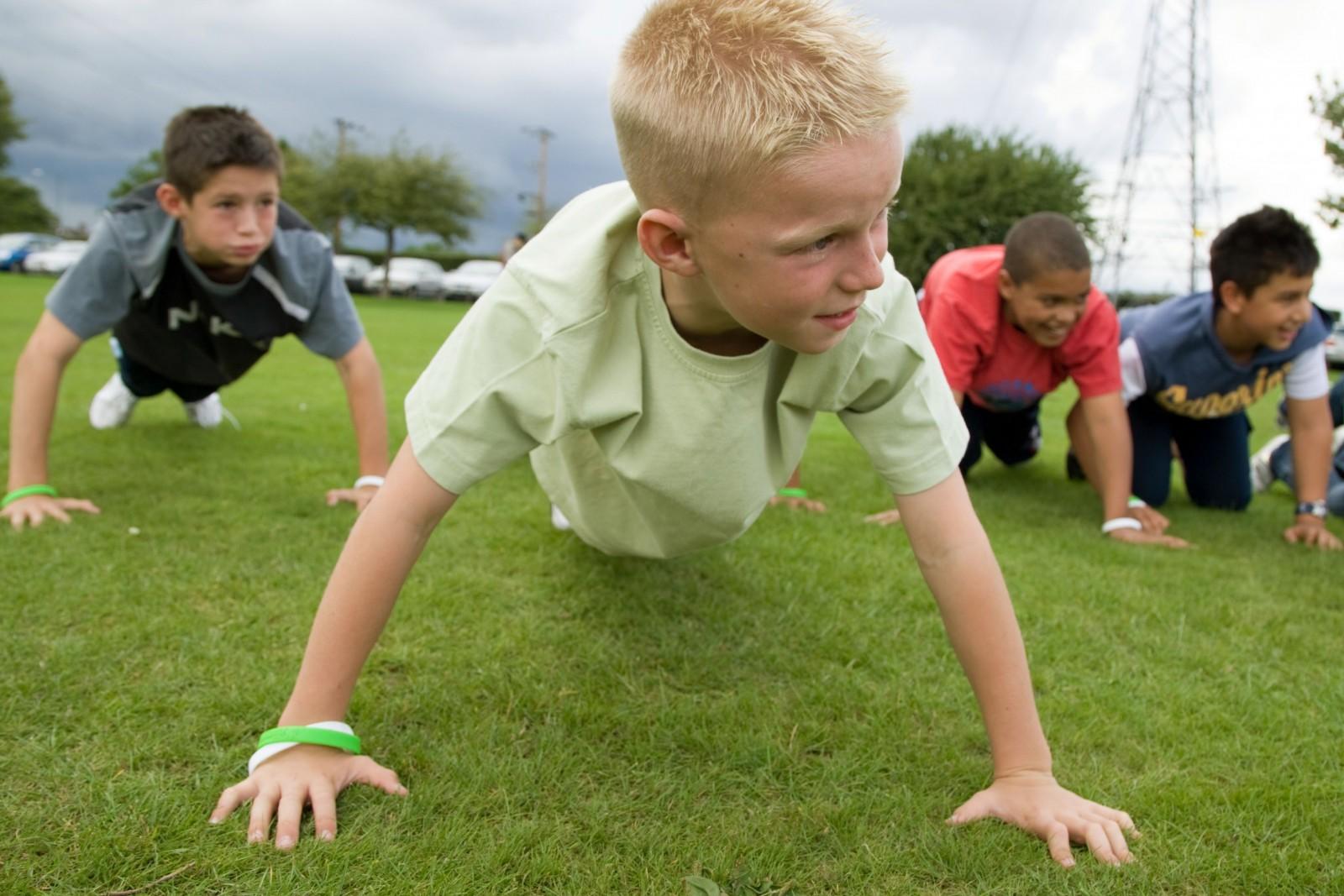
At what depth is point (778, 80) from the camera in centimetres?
167

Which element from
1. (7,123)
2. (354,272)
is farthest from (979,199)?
(7,123)

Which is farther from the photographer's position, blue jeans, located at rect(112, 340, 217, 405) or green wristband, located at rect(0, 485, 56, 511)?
blue jeans, located at rect(112, 340, 217, 405)

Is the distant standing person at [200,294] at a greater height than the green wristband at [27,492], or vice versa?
the distant standing person at [200,294]

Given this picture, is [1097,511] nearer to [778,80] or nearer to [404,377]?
[778,80]

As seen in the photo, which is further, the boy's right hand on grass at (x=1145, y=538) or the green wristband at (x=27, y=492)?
the boy's right hand on grass at (x=1145, y=538)

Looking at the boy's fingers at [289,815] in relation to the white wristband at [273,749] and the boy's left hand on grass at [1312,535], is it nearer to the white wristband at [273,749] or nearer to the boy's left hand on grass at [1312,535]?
the white wristband at [273,749]

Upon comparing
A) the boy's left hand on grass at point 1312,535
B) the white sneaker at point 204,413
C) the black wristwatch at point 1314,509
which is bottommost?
the white sneaker at point 204,413

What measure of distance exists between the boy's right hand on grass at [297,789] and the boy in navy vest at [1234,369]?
4443mm

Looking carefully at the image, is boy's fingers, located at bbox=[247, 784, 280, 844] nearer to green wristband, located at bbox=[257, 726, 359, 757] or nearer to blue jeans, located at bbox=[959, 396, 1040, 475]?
green wristband, located at bbox=[257, 726, 359, 757]

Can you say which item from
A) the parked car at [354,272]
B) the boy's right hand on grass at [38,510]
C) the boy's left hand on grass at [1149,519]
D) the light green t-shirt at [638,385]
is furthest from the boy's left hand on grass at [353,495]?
the parked car at [354,272]

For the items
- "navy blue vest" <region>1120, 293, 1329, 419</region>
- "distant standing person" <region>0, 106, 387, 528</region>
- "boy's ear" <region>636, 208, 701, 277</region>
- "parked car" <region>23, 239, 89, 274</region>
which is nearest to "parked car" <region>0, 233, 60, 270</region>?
"parked car" <region>23, 239, 89, 274</region>

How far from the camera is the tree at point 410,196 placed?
4534 cm

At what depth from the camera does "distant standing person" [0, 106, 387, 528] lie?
13.7ft

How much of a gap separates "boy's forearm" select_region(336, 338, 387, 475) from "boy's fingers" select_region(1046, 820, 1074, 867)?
10.9 ft
